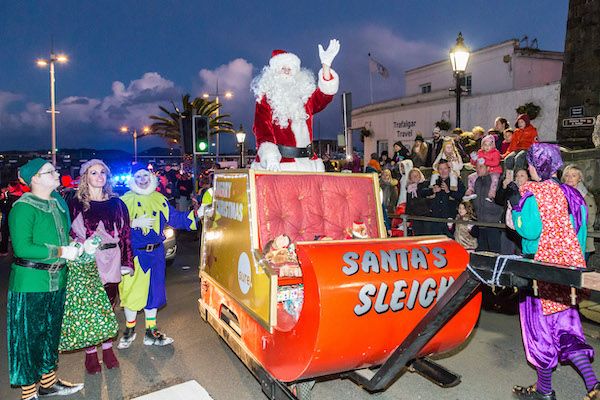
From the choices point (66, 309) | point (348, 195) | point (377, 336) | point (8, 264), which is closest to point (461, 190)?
point (348, 195)

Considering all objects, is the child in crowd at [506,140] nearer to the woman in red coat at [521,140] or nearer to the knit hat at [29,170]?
the woman in red coat at [521,140]

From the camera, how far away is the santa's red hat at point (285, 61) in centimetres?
513

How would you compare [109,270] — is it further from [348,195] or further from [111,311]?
[348,195]

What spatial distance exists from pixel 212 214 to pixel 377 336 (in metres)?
2.53

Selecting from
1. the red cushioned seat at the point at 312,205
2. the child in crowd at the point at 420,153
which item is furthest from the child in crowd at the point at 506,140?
the red cushioned seat at the point at 312,205

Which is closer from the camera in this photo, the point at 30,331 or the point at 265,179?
the point at 30,331

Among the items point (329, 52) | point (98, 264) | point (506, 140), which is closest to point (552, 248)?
point (329, 52)

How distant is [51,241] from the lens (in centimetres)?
370

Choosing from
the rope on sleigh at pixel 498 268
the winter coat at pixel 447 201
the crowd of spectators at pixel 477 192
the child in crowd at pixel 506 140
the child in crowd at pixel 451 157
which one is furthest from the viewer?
the child in crowd at pixel 506 140

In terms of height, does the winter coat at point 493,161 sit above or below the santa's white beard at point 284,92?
below

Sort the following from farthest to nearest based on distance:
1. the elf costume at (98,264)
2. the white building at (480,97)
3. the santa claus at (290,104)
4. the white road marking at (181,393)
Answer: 1. the white building at (480,97)
2. the santa claus at (290,104)
3. the elf costume at (98,264)
4. the white road marking at (181,393)

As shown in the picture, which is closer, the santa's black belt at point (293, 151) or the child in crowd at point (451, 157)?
the santa's black belt at point (293, 151)

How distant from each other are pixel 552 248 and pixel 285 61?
10.9ft

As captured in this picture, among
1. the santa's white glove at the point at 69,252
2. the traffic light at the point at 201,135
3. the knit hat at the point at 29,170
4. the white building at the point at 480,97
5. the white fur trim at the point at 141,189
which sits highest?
the white building at the point at 480,97
